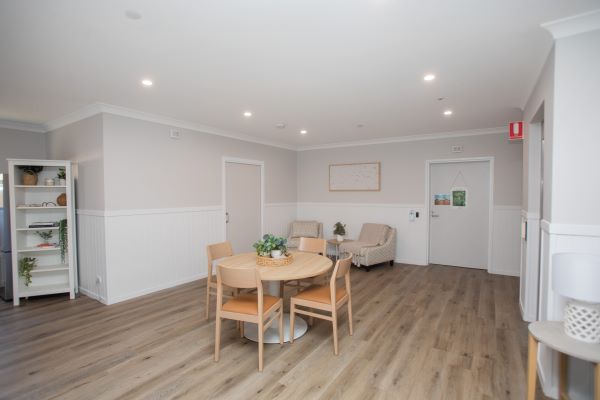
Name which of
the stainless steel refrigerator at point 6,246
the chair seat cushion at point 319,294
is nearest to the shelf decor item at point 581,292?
the chair seat cushion at point 319,294

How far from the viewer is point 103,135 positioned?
12.1 ft

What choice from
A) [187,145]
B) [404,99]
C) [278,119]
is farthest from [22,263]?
[404,99]

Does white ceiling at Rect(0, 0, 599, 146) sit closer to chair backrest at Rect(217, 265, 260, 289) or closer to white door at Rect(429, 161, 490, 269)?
white door at Rect(429, 161, 490, 269)

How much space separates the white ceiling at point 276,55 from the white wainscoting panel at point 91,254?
1.46 m

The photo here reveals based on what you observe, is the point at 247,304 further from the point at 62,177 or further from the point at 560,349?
the point at 62,177

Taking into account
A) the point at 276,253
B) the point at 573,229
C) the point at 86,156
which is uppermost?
the point at 86,156

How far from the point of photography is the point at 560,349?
1599 mm

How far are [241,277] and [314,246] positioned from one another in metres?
1.62

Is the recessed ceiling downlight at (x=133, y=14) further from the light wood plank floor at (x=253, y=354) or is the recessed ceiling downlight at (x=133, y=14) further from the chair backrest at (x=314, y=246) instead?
the chair backrest at (x=314, y=246)

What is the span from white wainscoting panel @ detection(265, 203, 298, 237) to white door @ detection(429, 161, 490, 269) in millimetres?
2911

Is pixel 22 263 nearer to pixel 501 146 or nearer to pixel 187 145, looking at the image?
pixel 187 145

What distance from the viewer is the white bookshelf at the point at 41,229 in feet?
12.7

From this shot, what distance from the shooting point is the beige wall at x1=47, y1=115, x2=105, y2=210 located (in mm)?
3777

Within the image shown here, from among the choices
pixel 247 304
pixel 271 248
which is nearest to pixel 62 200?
pixel 271 248
